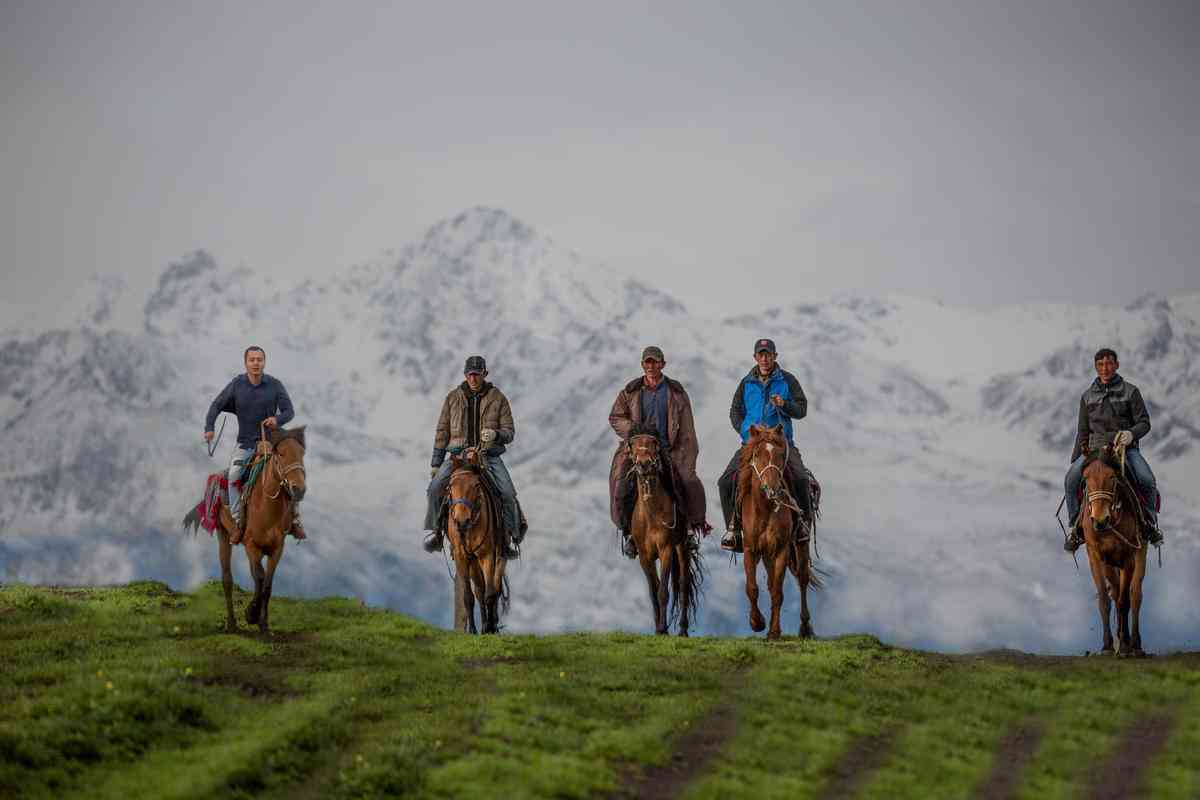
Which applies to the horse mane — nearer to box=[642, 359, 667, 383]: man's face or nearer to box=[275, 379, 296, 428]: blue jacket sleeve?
box=[275, 379, 296, 428]: blue jacket sleeve

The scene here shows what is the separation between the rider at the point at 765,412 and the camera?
25500mm

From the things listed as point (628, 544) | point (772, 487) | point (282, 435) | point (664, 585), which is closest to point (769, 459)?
point (772, 487)

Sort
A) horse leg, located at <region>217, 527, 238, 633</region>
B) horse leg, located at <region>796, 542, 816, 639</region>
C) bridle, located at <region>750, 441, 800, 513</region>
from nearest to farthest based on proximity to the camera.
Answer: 1. horse leg, located at <region>217, 527, 238, 633</region>
2. bridle, located at <region>750, 441, 800, 513</region>
3. horse leg, located at <region>796, 542, 816, 639</region>

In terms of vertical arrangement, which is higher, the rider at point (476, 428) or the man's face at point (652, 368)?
the man's face at point (652, 368)

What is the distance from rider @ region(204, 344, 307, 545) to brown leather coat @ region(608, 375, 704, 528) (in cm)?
568

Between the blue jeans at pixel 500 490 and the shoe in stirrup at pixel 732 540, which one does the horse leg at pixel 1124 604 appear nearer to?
the shoe in stirrup at pixel 732 540

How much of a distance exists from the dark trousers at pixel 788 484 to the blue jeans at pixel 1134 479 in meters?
4.16

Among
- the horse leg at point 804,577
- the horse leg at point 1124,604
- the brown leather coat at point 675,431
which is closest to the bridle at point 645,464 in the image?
the brown leather coat at point 675,431

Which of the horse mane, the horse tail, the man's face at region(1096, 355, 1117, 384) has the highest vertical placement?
the man's face at region(1096, 355, 1117, 384)

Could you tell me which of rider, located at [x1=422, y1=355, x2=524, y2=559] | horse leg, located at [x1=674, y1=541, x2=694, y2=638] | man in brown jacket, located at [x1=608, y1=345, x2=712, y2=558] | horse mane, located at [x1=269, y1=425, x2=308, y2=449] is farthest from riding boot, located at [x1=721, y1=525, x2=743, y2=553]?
horse mane, located at [x1=269, y1=425, x2=308, y2=449]

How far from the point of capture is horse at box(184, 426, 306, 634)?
23.3 metres

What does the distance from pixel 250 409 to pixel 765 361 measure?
8.34 metres

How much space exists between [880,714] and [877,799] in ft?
11.2

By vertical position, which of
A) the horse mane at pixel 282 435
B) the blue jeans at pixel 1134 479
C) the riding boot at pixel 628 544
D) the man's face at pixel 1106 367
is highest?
the man's face at pixel 1106 367
